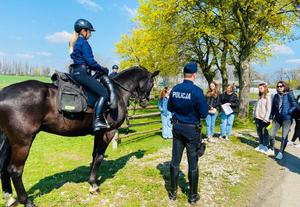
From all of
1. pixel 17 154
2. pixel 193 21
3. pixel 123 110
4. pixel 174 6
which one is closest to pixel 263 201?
pixel 123 110

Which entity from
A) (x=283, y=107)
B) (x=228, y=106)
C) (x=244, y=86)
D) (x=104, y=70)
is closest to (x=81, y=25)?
(x=104, y=70)

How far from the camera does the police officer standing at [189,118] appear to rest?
5.05 m

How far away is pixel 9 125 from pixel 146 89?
3.15 m

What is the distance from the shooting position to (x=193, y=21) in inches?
751

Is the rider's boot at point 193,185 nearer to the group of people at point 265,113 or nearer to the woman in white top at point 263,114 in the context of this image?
the group of people at point 265,113

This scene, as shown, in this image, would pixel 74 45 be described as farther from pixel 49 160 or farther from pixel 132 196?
pixel 49 160

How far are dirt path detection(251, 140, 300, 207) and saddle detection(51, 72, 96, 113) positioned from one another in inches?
149

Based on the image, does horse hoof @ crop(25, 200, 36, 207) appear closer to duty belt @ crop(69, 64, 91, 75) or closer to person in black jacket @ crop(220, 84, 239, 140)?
duty belt @ crop(69, 64, 91, 75)

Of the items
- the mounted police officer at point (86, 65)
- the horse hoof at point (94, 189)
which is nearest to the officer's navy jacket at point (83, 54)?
the mounted police officer at point (86, 65)

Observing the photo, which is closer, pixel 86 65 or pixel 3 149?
pixel 3 149

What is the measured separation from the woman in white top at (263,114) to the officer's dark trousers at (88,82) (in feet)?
20.1

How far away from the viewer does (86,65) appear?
18.3 feet

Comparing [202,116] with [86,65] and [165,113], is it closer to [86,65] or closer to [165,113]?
[86,65]

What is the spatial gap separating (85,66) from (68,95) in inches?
25.9
